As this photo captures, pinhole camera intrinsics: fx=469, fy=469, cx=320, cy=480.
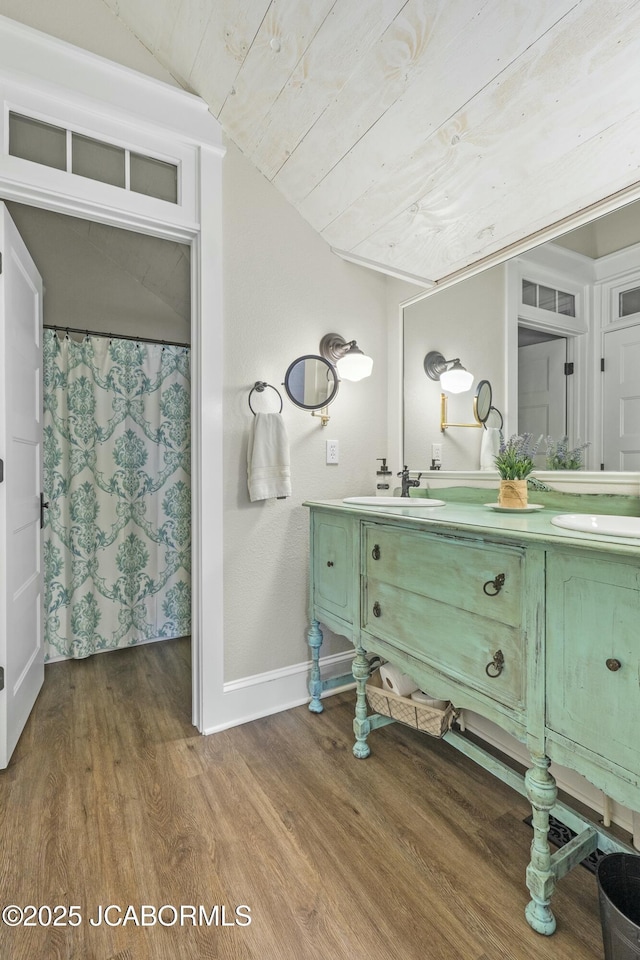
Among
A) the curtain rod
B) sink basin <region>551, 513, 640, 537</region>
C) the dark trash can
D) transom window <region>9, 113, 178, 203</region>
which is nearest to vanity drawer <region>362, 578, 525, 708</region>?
sink basin <region>551, 513, 640, 537</region>

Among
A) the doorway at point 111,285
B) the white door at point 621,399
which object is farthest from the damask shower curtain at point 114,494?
the white door at point 621,399

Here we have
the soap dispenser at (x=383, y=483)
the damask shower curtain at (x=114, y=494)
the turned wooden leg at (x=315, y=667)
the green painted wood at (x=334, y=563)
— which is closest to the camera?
the green painted wood at (x=334, y=563)

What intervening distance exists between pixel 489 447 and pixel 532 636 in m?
0.97

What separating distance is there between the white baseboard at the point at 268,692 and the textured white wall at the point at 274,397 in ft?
0.14

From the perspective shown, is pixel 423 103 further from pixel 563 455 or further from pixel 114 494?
pixel 114 494

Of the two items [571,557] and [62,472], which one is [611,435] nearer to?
[571,557]

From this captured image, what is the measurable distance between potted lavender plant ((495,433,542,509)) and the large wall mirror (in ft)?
0.37

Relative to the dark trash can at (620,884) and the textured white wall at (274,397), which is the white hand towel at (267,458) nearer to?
the textured white wall at (274,397)

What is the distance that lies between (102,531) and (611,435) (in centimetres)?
265

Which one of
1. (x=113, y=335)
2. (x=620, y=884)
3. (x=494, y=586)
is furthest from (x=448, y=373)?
(x=113, y=335)

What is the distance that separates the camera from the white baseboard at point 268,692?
2.03 m

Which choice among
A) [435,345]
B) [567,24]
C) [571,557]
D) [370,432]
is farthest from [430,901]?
[567,24]

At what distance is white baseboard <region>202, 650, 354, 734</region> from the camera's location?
6.64 feet

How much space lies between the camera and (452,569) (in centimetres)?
135
